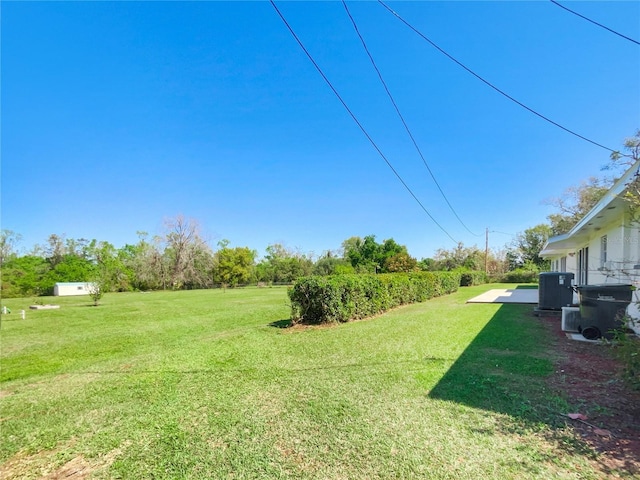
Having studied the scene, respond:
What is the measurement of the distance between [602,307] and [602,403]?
11.3 ft

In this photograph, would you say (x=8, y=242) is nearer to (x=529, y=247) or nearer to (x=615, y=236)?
(x=615, y=236)

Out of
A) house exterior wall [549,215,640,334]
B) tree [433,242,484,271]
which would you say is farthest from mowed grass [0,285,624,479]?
tree [433,242,484,271]

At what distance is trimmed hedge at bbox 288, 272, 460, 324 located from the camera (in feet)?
28.7

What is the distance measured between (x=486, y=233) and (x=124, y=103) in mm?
41531

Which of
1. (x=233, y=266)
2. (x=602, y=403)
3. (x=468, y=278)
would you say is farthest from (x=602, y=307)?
(x=233, y=266)

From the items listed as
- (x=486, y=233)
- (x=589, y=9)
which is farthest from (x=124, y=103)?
(x=486, y=233)

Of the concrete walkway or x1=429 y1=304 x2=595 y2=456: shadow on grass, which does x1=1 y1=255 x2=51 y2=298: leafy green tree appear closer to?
x1=429 y1=304 x2=595 y2=456: shadow on grass

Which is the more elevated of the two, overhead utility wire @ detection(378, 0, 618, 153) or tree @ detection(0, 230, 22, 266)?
overhead utility wire @ detection(378, 0, 618, 153)

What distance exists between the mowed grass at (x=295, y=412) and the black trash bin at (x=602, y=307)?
854mm

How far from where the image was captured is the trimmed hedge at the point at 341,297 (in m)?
8.73

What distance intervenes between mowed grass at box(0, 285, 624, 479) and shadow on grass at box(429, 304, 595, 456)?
21 mm

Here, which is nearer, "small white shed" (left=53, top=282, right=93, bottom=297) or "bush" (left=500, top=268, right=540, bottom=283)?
"small white shed" (left=53, top=282, right=93, bottom=297)

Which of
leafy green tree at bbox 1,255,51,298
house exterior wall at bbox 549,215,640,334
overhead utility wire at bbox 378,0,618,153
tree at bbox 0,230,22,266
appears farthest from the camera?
tree at bbox 0,230,22,266

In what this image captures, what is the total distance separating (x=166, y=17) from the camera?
254 inches
